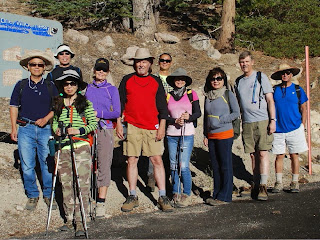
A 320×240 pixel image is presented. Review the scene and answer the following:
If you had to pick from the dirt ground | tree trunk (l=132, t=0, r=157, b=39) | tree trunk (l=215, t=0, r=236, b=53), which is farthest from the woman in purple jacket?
tree trunk (l=215, t=0, r=236, b=53)

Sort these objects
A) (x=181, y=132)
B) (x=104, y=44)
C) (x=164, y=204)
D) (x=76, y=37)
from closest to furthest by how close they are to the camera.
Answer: (x=164, y=204), (x=181, y=132), (x=76, y=37), (x=104, y=44)

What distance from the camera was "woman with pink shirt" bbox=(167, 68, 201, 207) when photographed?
23.0ft

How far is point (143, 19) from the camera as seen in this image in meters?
16.3

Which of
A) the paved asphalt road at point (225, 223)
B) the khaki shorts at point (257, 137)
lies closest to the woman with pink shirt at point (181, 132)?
the paved asphalt road at point (225, 223)

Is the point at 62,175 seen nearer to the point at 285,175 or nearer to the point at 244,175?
the point at 244,175

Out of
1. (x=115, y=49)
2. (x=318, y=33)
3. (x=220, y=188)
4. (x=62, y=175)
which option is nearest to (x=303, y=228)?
(x=220, y=188)

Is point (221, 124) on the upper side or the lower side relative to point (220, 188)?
upper

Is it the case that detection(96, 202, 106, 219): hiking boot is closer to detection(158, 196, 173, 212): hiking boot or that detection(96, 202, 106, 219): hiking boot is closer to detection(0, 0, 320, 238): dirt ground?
detection(0, 0, 320, 238): dirt ground

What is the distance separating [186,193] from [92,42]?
9.39m

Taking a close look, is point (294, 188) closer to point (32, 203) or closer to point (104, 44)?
point (32, 203)

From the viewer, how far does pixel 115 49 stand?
50.6ft

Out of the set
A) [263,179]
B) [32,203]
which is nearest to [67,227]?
[32,203]

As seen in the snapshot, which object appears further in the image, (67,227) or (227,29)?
(227,29)

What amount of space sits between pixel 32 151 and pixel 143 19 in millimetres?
10507
